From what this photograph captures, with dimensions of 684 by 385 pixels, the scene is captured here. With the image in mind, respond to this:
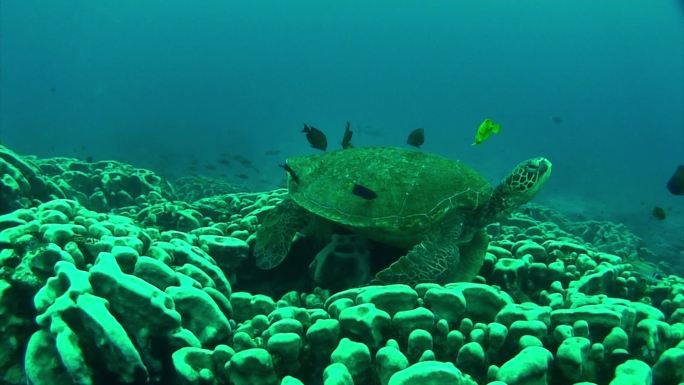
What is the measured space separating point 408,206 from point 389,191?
0.85ft

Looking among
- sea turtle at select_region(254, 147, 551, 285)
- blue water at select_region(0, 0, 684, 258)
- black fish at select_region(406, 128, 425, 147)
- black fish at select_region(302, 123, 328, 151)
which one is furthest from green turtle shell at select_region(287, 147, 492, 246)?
blue water at select_region(0, 0, 684, 258)

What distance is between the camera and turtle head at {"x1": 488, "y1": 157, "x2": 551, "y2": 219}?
14.1 ft

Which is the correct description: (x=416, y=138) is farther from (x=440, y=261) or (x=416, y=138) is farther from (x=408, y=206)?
(x=440, y=261)

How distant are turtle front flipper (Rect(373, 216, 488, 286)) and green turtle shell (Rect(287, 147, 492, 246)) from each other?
210mm

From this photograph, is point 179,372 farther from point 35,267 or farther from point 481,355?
point 481,355

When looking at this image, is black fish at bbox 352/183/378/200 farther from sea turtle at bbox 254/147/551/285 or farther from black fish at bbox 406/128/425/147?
black fish at bbox 406/128/425/147

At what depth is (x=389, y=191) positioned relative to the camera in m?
4.09

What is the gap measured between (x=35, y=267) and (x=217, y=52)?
166508 mm

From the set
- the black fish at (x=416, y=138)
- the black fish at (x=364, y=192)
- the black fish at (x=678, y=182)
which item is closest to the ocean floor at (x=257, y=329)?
the black fish at (x=364, y=192)

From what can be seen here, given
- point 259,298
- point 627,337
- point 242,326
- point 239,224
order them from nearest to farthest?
1. point 627,337
2. point 242,326
3. point 259,298
4. point 239,224

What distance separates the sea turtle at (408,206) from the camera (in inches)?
149

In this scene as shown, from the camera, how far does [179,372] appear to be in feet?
6.94

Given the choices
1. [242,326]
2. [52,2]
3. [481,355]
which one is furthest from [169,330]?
[52,2]

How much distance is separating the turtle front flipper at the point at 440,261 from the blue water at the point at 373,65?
85.0m
